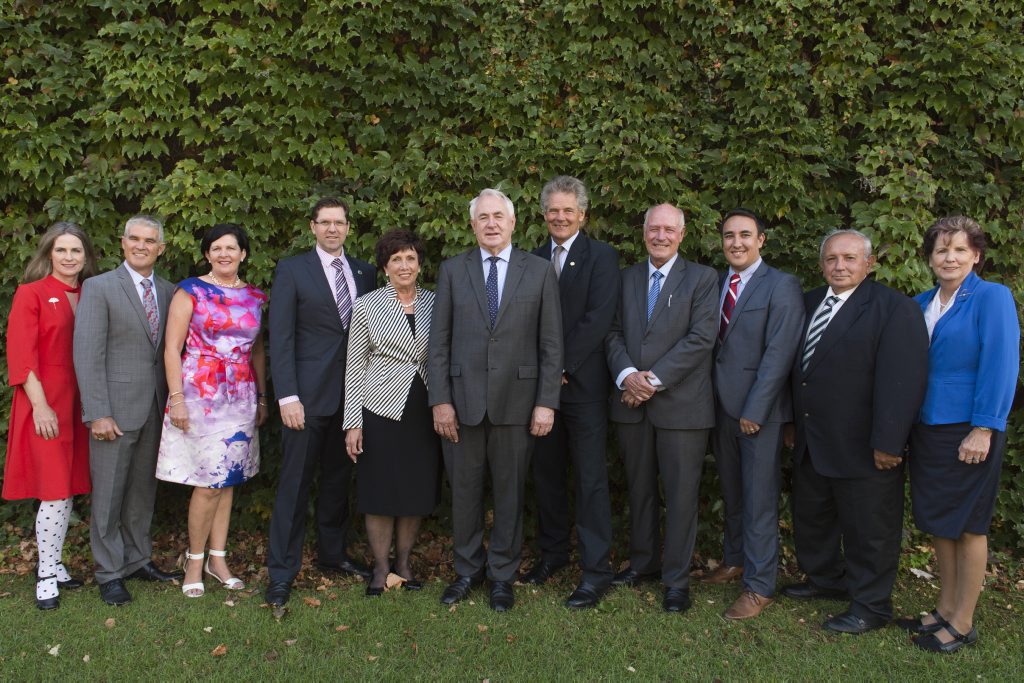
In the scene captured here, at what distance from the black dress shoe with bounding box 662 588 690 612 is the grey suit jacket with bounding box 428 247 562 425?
1250 mm

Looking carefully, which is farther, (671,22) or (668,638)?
(671,22)

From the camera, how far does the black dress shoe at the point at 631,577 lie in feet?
14.3

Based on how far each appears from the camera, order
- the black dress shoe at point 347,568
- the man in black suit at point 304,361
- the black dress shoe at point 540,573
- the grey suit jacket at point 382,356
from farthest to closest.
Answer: the black dress shoe at point 347,568 < the black dress shoe at point 540,573 < the man in black suit at point 304,361 < the grey suit jacket at point 382,356

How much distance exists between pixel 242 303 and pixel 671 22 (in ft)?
11.3

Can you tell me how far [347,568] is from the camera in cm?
462

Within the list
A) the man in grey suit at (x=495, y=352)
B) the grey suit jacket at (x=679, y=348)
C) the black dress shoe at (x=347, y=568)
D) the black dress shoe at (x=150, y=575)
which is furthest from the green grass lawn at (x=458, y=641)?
the grey suit jacket at (x=679, y=348)

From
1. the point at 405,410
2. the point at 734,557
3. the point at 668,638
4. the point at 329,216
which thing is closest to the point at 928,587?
the point at 734,557

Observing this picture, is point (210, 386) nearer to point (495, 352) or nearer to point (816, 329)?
point (495, 352)

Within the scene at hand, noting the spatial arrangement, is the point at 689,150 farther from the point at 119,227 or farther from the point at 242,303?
the point at 119,227

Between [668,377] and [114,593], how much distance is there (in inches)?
130

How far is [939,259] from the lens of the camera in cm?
373

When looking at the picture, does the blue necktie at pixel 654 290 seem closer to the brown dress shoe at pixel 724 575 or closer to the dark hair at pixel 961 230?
the dark hair at pixel 961 230

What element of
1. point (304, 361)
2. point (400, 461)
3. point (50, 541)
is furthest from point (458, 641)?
point (50, 541)

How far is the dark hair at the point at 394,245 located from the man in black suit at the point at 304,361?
36cm
